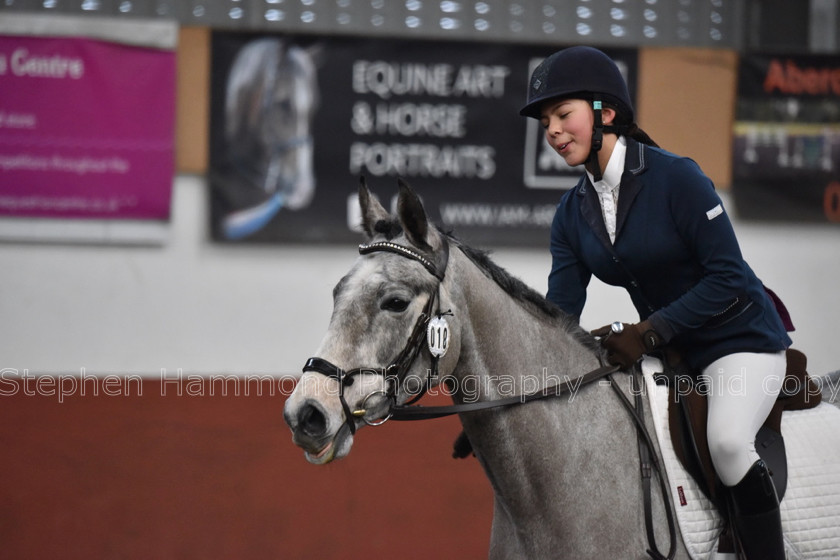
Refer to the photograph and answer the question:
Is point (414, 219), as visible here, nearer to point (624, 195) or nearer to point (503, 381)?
point (503, 381)

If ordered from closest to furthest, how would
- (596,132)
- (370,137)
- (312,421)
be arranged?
(312,421) → (596,132) → (370,137)

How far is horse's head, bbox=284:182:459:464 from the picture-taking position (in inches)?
82.2

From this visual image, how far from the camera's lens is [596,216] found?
264 centimetres

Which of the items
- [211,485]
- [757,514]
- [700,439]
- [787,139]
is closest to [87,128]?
[211,485]

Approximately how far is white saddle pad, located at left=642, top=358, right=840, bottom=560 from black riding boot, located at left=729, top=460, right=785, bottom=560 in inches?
3.4

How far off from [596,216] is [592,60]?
452 millimetres

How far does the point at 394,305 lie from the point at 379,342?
0.10 m

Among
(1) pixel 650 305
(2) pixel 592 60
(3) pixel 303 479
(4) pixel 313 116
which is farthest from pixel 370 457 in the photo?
(2) pixel 592 60

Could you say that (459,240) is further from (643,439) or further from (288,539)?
(288,539)

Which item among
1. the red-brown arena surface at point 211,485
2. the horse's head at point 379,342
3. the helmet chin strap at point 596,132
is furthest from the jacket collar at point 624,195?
the red-brown arena surface at point 211,485

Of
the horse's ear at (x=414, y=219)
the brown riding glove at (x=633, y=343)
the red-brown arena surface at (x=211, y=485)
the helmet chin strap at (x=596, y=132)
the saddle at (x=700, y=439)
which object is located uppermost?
the helmet chin strap at (x=596, y=132)

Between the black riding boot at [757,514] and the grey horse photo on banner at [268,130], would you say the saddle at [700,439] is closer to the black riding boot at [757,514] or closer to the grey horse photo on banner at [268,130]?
the black riding boot at [757,514]

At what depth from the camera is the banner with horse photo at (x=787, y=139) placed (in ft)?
17.2

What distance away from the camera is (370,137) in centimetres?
495
